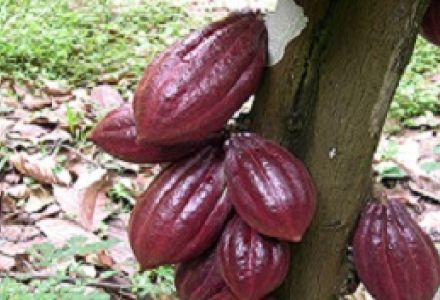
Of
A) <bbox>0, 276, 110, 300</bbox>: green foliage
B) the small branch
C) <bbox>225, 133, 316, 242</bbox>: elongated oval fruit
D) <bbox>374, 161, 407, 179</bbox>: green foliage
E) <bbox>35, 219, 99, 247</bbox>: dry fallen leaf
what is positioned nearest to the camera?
<bbox>225, 133, 316, 242</bbox>: elongated oval fruit

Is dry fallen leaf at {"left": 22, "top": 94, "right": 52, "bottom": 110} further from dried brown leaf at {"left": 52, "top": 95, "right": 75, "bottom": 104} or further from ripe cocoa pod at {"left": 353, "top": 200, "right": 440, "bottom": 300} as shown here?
ripe cocoa pod at {"left": 353, "top": 200, "right": 440, "bottom": 300}

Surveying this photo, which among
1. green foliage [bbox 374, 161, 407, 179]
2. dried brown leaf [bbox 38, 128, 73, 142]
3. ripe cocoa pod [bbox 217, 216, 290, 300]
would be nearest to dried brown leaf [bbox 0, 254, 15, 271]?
dried brown leaf [bbox 38, 128, 73, 142]

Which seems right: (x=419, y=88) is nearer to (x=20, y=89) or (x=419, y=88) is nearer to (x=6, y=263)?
(x=20, y=89)

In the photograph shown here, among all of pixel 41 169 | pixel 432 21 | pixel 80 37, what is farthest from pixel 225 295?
pixel 80 37

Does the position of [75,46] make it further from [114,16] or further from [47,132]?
[47,132]

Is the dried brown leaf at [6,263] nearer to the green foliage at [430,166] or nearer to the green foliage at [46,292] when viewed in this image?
the green foliage at [46,292]

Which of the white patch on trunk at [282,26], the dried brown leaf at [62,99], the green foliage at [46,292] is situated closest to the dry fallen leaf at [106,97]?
the dried brown leaf at [62,99]
